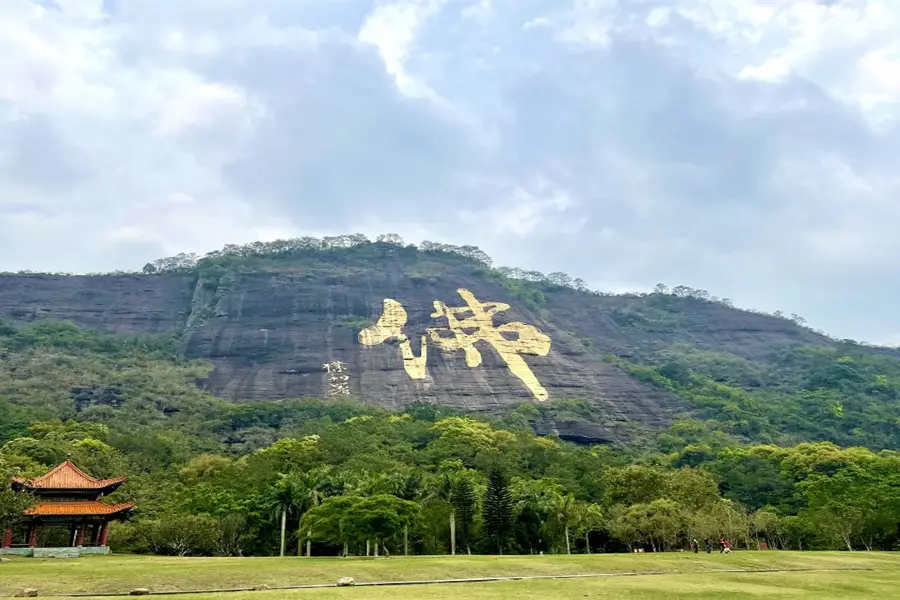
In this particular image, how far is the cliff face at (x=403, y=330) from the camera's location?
8631 centimetres

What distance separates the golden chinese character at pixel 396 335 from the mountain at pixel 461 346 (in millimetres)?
280

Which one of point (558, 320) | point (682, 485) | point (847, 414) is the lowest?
point (682, 485)

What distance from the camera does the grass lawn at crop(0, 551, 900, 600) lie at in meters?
17.5

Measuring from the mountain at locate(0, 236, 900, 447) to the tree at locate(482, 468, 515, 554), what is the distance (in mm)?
36457

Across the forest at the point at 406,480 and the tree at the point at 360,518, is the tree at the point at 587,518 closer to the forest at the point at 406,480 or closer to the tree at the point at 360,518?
the forest at the point at 406,480

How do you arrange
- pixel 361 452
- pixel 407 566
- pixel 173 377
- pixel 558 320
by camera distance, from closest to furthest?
1. pixel 407 566
2. pixel 361 452
3. pixel 173 377
4. pixel 558 320

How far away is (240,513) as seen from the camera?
132ft

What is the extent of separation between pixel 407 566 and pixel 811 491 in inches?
1403

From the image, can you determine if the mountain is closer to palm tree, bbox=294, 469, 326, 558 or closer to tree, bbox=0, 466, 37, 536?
palm tree, bbox=294, 469, 326, 558

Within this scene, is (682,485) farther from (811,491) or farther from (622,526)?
(811,491)

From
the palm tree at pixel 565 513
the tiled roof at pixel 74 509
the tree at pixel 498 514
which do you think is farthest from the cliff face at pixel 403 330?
the tiled roof at pixel 74 509

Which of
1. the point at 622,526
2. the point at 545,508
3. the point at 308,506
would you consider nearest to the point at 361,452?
the point at 308,506

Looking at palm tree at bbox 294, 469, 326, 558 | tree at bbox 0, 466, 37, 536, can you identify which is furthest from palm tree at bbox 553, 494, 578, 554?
tree at bbox 0, 466, 37, 536

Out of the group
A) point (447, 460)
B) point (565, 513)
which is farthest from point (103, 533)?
point (447, 460)
